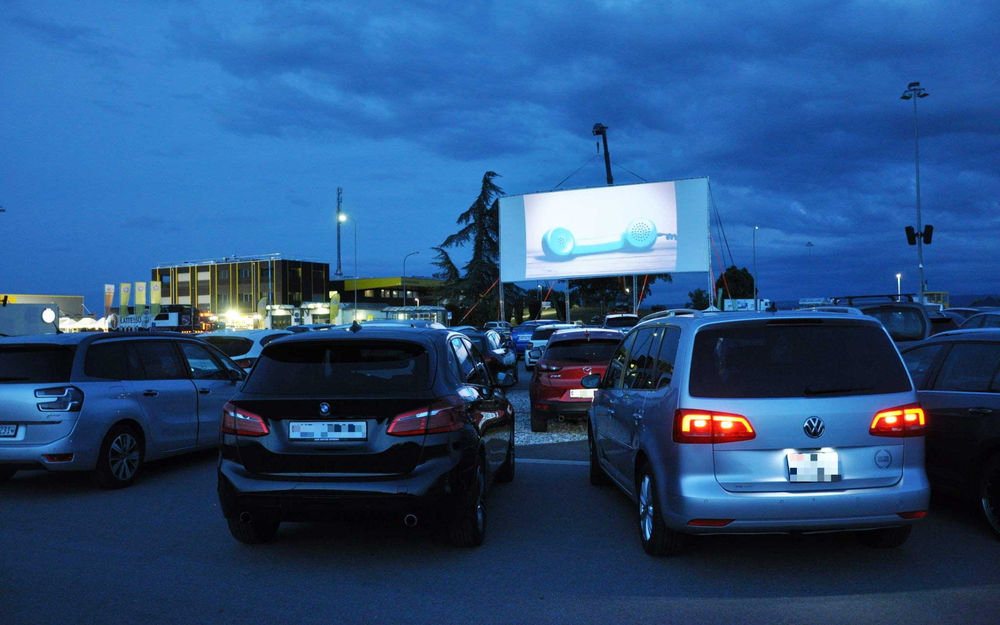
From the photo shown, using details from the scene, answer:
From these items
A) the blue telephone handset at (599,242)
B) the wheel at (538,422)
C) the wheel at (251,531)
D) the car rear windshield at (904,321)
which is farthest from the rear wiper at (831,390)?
the blue telephone handset at (599,242)

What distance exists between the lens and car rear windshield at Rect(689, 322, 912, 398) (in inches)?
192

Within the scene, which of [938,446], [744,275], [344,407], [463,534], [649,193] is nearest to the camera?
[344,407]

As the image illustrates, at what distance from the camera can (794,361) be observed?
496cm

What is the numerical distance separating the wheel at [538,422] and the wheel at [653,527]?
6322 mm

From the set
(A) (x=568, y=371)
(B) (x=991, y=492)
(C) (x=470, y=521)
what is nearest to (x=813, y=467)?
(B) (x=991, y=492)

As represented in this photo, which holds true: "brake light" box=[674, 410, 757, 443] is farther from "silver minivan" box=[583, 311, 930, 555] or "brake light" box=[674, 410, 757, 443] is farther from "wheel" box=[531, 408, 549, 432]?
"wheel" box=[531, 408, 549, 432]

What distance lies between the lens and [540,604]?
4531 mm

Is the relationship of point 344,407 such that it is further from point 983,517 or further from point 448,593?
point 983,517

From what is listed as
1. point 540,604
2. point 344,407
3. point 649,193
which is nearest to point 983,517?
point 540,604

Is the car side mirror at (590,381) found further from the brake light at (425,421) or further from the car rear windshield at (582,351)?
the car rear windshield at (582,351)

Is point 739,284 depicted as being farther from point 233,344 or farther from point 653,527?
point 653,527

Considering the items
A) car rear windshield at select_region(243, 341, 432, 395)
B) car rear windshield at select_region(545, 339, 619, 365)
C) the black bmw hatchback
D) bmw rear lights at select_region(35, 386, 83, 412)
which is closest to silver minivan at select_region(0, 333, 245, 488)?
bmw rear lights at select_region(35, 386, 83, 412)

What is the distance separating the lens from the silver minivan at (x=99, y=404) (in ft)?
24.5

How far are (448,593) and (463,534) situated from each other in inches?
35.9
